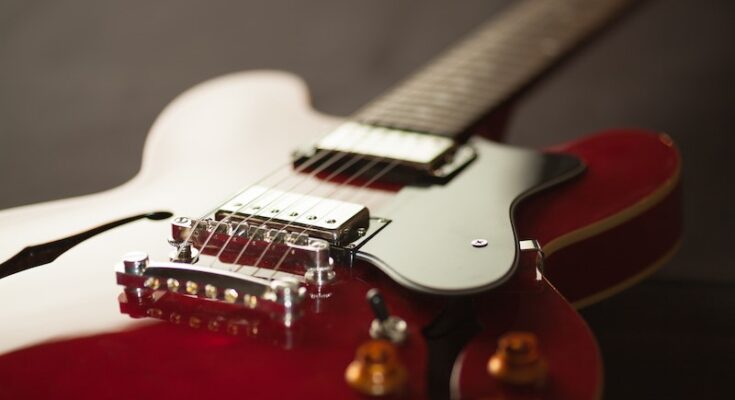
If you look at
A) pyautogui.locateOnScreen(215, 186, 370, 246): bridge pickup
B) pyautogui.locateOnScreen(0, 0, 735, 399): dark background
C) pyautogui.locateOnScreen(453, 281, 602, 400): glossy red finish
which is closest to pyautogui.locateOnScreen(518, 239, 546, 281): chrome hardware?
pyautogui.locateOnScreen(453, 281, 602, 400): glossy red finish

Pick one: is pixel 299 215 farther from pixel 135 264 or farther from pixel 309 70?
pixel 309 70

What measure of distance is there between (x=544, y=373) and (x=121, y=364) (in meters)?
0.24

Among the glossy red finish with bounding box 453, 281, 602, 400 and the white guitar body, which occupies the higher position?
the white guitar body

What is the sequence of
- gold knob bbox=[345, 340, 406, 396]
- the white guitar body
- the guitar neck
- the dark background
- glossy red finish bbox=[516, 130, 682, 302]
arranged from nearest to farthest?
gold knob bbox=[345, 340, 406, 396] < the white guitar body < glossy red finish bbox=[516, 130, 682, 302] < the guitar neck < the dark background

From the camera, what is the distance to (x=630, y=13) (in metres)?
1.14

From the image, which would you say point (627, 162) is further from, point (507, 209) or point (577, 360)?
point (577, 360)

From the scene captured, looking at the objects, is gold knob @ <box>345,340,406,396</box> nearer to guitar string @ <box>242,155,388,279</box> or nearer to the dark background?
guitar string @ <box>242,155,388,279</box>

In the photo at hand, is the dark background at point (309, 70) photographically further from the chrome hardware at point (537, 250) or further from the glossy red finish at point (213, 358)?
the glossy red finish at point (213, 358)

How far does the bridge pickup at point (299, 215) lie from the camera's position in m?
0.65

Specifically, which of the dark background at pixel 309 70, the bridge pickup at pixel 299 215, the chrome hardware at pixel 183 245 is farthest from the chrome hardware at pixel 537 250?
the dark background at pixel 309 70

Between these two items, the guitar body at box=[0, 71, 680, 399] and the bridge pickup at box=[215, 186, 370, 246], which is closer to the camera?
the guitar body at box=[0, 71, 680, 399]

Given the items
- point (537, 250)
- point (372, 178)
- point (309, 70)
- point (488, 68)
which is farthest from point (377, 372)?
point (309, 70)

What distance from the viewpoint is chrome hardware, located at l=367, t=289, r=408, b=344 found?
535 millimetres

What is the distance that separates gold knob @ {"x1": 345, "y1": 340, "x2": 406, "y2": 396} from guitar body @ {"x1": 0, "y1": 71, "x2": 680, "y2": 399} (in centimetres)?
1
